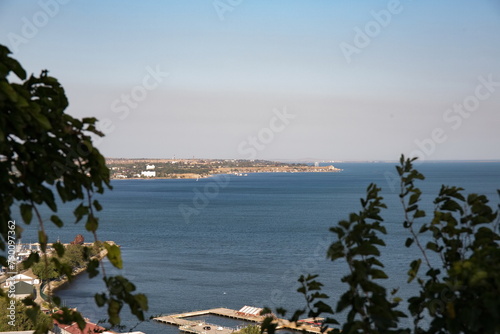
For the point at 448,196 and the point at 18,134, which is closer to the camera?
the point at 18,134

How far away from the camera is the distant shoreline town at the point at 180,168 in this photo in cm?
12912

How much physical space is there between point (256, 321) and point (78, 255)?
11.3m

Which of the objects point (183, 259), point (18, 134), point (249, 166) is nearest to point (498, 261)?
point (18, 134)

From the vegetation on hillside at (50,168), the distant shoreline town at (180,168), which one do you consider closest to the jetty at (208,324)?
the vegetation on hillside at (50,168)

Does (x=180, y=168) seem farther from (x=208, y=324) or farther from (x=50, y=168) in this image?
(x=50, y=168)

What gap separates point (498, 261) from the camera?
46.6 inches

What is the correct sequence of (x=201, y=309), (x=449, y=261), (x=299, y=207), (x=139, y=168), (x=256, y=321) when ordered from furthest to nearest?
1. (x=139, y=168)
2. (x=299, y=207)
3. (x=201, y=309)
4. (x=256, y=321)
5. (x=449, y=261)

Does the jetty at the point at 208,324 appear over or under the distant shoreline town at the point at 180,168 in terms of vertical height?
under

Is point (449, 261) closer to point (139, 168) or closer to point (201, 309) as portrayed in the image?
point (201, 309)

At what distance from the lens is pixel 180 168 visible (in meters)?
141

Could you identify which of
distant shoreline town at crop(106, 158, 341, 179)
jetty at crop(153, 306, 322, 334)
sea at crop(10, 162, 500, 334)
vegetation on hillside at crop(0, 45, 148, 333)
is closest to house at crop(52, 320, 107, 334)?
vegetation on hillside at crop(0, 45, 148, 333)

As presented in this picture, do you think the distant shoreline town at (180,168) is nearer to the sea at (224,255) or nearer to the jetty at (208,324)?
the sea at (224,255)

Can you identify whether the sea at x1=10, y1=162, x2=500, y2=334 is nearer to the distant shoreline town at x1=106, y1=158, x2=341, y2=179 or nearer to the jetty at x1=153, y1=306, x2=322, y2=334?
the jetty at x1=153, y1=306, x2=322, y2=334

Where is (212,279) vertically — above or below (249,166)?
below
